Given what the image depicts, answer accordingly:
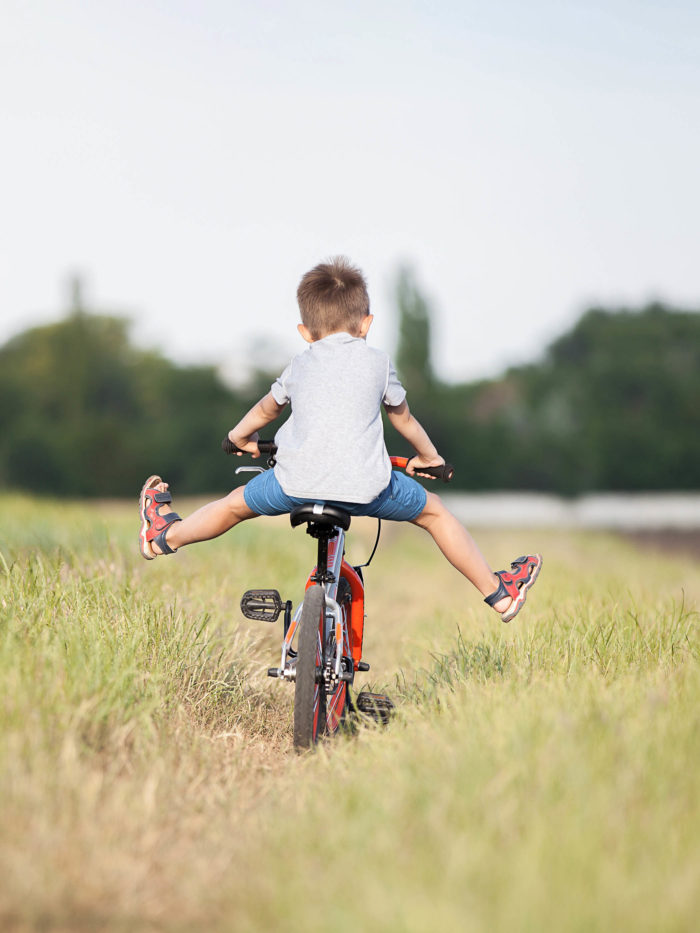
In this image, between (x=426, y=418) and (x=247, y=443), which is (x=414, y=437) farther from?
(x=426, y=418)

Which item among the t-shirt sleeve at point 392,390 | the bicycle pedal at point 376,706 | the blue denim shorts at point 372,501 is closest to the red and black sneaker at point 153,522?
the blue denim shorts at point 372,501

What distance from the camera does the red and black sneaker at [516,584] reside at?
3916 millimetres

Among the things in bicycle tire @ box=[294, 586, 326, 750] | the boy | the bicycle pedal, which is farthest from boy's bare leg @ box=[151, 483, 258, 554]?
the bicycle pedal

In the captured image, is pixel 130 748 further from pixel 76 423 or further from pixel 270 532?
pixel 76 423

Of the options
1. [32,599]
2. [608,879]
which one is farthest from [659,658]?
[32,599]

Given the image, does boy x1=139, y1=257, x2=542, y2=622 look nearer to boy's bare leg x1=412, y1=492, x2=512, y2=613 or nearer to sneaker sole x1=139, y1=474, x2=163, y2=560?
boy's bare leg x1=412, y1=492, x2=512, y2=613

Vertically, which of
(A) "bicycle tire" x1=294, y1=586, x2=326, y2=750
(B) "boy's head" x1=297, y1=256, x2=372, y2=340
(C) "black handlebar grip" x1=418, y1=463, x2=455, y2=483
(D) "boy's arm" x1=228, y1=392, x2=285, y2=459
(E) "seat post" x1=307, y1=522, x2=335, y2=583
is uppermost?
(B) "boy's head" x1=297, y1=256, x2=372, y2=340

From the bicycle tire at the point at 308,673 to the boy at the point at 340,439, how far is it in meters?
0.40

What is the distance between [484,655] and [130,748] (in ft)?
5.97

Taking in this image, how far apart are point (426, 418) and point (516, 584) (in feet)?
112

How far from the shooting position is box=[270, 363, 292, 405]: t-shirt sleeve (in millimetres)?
3555

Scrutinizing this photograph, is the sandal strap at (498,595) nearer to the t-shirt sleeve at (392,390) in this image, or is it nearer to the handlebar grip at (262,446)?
the t-shirt sleeve at (392,390)

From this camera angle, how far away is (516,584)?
13.1ft

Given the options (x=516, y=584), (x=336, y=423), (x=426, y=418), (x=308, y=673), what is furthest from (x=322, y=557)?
(x=426, y=418)
